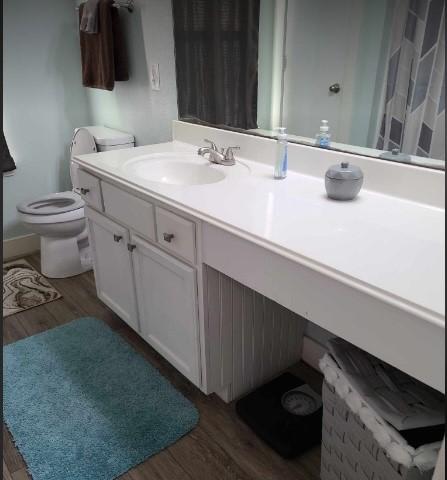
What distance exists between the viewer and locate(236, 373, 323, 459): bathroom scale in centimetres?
148

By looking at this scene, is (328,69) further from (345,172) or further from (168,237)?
(168,237)

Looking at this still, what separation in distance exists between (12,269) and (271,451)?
2.04 meters

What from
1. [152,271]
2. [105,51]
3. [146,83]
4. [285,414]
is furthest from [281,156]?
[105,51]

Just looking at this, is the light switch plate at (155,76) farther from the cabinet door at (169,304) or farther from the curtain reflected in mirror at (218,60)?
the cabinet door at (169,304)

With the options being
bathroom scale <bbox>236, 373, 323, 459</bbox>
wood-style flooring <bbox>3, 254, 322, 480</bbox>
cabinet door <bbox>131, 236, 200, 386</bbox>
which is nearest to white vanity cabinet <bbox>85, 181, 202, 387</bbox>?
cabinet door <bbox>131, 236, 200, 386</bbox>

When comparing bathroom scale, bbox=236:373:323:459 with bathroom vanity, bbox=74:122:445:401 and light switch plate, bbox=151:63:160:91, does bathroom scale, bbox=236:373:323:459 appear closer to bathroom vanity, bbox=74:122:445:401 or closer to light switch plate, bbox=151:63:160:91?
bathroom vanity, bbox=74:122:445:401

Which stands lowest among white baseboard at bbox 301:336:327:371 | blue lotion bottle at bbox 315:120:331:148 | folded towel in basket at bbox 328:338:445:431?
white baseboard at bbox 301:336:327:371

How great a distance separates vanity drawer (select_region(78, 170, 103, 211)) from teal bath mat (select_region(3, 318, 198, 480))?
2.14 ft

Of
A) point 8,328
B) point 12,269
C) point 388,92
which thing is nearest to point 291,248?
point 388,92

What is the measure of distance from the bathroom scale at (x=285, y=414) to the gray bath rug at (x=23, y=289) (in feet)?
4.42

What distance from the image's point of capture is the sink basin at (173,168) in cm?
174

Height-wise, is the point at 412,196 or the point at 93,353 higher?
the point at 412,196

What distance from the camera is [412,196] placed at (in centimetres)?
130

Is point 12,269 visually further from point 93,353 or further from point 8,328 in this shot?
point 93,353
